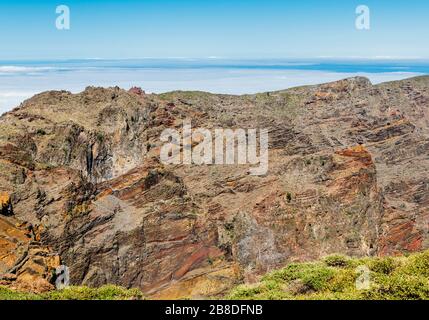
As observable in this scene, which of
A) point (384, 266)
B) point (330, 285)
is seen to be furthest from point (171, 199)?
point (330, 285)

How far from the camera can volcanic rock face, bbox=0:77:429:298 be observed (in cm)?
3052

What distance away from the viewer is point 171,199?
37562mm

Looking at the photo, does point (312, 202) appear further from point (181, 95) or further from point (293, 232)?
point (181, 95)

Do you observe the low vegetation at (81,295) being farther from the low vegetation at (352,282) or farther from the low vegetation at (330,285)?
the low vegetation at (352,282)

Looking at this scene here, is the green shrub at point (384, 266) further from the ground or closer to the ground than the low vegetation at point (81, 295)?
further from the ground

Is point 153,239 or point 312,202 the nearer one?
point 153,239

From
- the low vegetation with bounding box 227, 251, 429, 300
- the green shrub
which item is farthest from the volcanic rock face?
the green shrub

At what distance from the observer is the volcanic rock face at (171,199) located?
30516mm

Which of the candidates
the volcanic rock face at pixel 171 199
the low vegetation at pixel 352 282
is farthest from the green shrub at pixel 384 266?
the volcanic rock face at pixel 171 199

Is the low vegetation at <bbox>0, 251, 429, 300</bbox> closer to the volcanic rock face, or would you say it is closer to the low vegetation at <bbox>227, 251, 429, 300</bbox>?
the low vegetation at <bbox>227, 251, 429, 300</bbox>

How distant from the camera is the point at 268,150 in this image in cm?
5975
